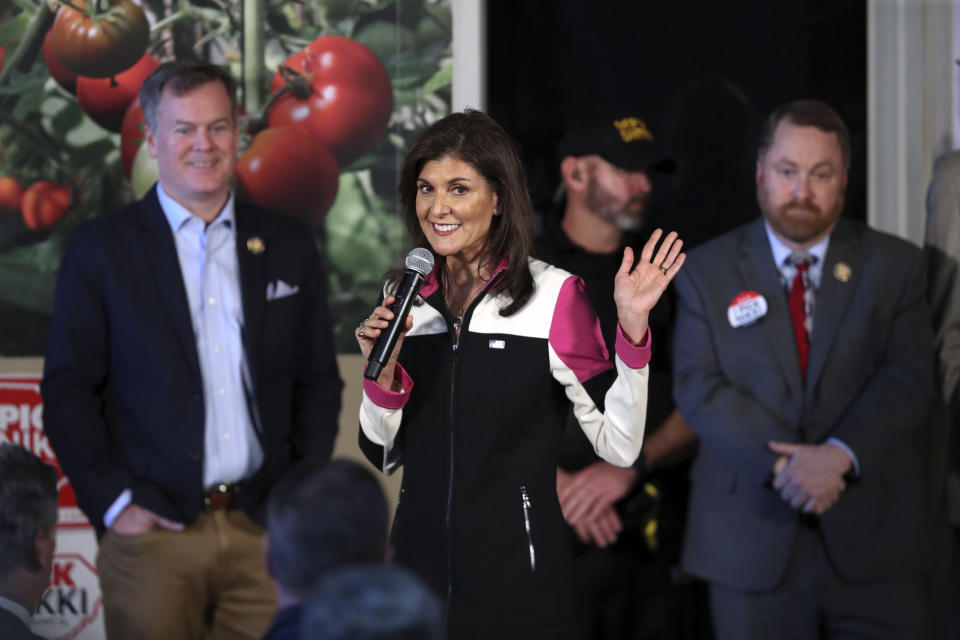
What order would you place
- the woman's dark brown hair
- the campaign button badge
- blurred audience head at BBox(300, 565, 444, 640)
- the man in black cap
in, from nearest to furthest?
blurred audience head at BBox(300, 565, 444, 640) → the woman's dark brown hair → the campaign button badge → the man in black cap

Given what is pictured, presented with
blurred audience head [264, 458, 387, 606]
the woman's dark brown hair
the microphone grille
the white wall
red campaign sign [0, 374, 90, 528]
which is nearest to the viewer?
blurred audience head [264, 458, 387, 606]

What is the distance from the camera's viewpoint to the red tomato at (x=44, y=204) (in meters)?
3.97

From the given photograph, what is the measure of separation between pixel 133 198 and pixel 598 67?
1759mm

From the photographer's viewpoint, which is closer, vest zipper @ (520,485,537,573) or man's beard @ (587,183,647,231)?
vest zipper @ (520,485,537,573)

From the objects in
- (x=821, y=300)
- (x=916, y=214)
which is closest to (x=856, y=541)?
(x=821, y=300)

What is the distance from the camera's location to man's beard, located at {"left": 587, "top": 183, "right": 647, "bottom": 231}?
13.1 feet

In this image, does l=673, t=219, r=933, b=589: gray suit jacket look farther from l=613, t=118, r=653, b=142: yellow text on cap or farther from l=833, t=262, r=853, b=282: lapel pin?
l=613, t=118, r=653, b=142: yellow text on cap

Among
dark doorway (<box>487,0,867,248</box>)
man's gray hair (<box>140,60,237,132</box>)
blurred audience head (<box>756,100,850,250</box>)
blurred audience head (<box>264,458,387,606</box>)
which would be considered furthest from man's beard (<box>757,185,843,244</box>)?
blurred audience head (<box>264,458,387,606</box>)

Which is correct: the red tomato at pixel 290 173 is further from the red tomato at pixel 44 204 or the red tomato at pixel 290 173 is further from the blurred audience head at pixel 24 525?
the blurred audience head at pixel 24 525

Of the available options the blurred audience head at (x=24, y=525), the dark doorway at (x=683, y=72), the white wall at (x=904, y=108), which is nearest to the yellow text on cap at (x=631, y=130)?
the dark doorway at (x=683, y=72)

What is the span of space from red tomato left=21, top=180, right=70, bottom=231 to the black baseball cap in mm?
1728

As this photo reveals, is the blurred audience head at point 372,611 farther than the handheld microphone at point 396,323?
No

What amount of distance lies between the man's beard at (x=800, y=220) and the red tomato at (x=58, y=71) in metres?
2.35

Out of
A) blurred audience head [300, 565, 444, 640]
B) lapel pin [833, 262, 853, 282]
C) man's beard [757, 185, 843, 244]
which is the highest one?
man's beard [757, 185, 843, 244]
